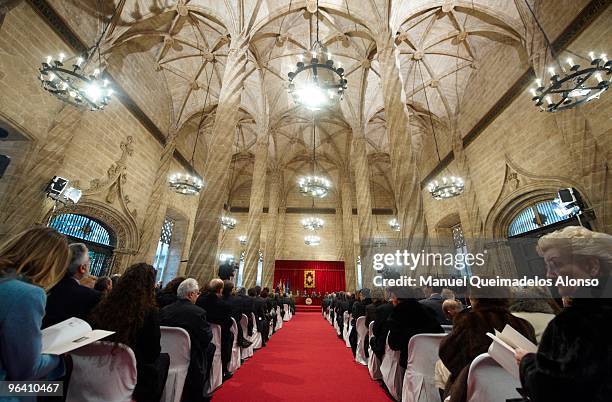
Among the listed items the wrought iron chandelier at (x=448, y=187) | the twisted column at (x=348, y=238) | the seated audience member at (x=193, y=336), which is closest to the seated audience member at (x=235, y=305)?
the seated audience member at (x=193, y=336)

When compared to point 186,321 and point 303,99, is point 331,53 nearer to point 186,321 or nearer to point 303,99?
point 303,99

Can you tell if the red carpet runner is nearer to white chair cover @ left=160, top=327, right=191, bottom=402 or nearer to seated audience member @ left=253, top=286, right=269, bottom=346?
seated audience member @ left=253, top=286, right=269, bottom=346

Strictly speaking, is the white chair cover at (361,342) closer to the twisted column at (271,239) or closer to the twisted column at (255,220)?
the twisted column at (255,220)

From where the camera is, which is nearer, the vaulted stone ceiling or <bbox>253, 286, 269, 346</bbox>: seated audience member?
<bbox>253, 286, 269, 346</bbox>: seated audience member

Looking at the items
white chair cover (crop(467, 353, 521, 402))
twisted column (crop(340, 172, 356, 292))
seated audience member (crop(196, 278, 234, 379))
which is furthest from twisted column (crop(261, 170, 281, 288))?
white chair cover (crop(467, 353, 521, 402))

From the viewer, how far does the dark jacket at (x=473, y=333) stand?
1.60 metres

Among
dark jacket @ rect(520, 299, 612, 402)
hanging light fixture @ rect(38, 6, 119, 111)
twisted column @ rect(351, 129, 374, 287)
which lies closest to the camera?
dark jacket @ rect(520, 299, 612, 402)

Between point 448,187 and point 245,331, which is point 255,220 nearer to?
point 245,331

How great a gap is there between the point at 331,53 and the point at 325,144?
7063 mm

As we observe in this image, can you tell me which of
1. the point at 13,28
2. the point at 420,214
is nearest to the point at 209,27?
the point at 13,28

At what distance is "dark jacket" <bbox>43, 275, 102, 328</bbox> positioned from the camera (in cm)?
156

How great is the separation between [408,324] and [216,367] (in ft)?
7.43

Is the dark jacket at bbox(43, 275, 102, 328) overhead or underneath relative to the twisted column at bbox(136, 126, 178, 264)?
underneath

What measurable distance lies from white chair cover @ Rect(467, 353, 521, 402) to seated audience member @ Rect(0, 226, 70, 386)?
78.3 inches
